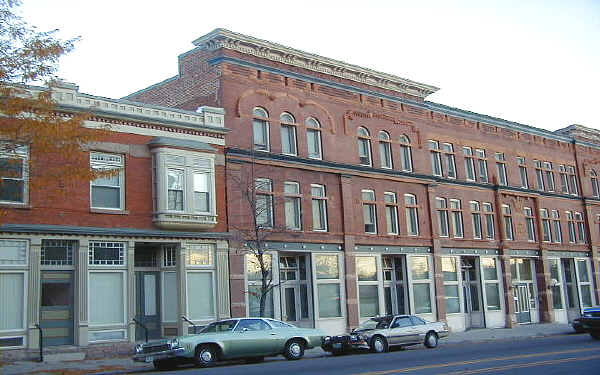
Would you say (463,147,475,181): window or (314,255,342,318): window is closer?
(314,255,342,318): window

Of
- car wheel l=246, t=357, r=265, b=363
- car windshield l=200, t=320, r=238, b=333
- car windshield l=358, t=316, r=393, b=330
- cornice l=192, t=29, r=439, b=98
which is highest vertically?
cornice l=192, t=29, r=439, b=98

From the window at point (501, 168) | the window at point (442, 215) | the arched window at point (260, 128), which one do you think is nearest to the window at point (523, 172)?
the window at point (501, 168)

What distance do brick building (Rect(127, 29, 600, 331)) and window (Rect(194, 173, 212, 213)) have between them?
1.22 m

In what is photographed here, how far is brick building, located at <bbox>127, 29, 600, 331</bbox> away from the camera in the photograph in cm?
3130

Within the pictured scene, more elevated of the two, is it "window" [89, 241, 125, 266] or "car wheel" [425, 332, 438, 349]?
"window" [89, 241, 125, 266]

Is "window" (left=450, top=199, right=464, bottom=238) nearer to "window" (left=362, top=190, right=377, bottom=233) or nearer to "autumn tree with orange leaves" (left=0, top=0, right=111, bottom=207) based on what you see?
"window" (left=362, top=190, right=377, bottom=233)

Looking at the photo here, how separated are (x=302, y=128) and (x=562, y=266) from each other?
23.6m

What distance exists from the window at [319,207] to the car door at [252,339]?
11.3m

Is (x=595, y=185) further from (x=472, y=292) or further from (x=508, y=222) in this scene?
(x=472, y=292)

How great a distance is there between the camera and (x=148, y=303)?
27.1m

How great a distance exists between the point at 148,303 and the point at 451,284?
59.8ft

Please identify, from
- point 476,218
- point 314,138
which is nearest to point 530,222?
point 476,218

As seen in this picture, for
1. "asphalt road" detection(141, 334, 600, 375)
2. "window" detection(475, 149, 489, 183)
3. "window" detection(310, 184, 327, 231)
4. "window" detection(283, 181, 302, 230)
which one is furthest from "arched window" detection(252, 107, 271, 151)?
"window" detection(475, 149, 489, 183)

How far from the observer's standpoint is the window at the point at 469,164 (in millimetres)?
42088
